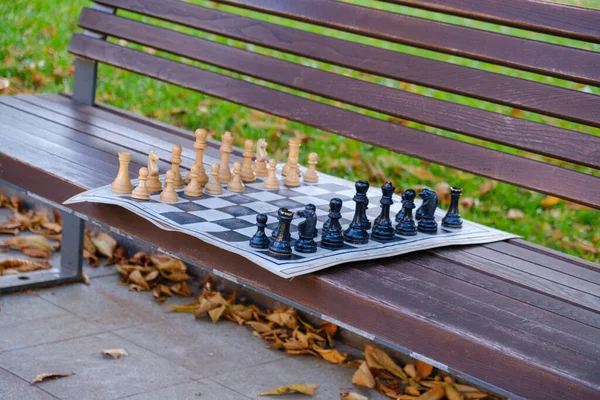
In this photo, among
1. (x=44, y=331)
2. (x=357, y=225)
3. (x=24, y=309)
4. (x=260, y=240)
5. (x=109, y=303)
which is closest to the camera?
(x=260, y=240)

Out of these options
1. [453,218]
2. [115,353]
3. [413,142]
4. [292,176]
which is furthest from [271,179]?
[115,353]

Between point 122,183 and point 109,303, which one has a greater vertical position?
point 122,183

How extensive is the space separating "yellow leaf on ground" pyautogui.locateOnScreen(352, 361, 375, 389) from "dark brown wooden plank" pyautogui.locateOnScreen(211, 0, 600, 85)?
1.15 meters

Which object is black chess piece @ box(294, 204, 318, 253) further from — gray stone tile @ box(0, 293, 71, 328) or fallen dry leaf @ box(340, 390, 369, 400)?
gray stone tile @ box(0, 293, 71, 328)

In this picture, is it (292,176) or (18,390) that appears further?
(292,176)

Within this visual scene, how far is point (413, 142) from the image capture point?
3.19 m

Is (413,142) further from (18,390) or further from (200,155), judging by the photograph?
A: (18,390)

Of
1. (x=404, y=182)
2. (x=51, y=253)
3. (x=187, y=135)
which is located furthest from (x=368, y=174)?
(x=51, y=253)

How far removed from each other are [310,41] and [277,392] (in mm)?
1364

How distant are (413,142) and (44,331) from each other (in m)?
1.52

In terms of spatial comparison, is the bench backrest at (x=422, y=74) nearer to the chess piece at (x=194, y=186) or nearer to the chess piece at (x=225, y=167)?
the chess piece at (x=225, y=167)

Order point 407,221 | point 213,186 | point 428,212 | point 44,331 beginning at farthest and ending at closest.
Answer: point 44,331 → point 213,186 → point 428,212 → point 407,221

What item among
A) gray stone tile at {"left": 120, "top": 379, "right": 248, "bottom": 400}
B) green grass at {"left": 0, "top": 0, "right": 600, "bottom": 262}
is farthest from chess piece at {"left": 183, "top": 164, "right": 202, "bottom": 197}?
green grass at {"left": 0, "top": 0, "right": 600, "bottom": 262}

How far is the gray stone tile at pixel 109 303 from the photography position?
3570mm
